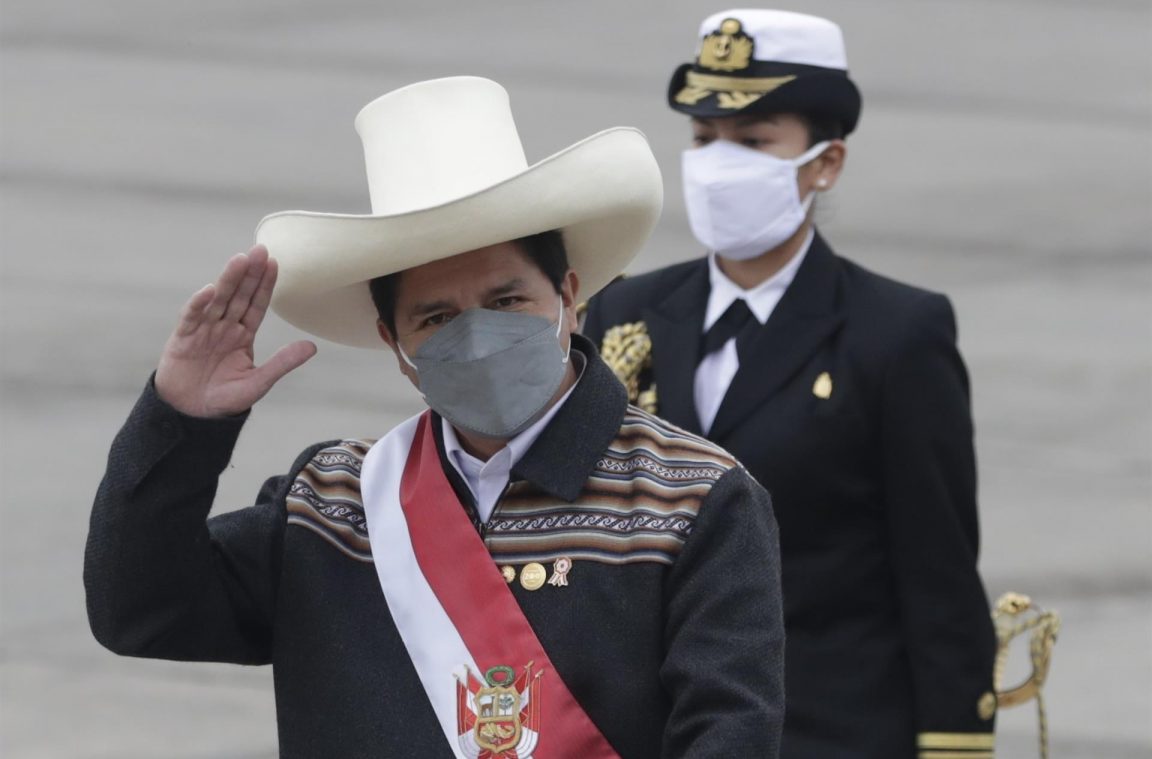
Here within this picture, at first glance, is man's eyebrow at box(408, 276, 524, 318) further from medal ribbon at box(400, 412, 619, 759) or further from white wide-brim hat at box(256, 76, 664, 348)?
medal ribbon at box(400, 412, 619, 759)

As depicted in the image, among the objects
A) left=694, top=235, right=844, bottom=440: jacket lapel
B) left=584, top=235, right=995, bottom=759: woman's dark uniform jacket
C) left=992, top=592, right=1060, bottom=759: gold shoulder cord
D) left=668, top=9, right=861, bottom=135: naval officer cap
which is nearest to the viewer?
left=584, top=235, right=995, bottom=759: woman's dark uniform jacket

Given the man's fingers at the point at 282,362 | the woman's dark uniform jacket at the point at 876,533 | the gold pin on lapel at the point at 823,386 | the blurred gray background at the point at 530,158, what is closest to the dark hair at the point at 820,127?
the blurred gray background at the point at 530,158

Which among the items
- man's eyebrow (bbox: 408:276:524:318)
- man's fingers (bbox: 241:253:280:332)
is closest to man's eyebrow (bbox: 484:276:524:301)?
man's eyebrow (bbox: 408:276:524:318)

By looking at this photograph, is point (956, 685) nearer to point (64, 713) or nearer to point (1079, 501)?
point (64, 713)

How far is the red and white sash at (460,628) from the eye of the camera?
265 cm

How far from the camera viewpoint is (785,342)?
A: 3.99 metres

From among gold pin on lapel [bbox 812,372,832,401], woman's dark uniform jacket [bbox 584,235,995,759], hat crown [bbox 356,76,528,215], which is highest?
hat crown [bbox 356,76,528,215]

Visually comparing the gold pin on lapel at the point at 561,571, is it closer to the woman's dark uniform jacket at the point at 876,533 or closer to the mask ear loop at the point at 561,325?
the mask ear loop at the point at 561,325

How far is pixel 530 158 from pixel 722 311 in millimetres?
5532

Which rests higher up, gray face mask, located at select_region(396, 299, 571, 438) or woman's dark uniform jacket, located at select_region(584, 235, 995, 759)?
gray face mask, located at select_region(396, 299, 571, 438)

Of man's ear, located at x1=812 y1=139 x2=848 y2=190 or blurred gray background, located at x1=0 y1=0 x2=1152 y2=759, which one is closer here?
man's ear, located at x1=812 y1=139 x2=848 y2=190

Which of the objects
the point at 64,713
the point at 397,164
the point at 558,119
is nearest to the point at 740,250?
the point at 397,164

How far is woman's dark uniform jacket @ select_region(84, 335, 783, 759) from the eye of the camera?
260 cm

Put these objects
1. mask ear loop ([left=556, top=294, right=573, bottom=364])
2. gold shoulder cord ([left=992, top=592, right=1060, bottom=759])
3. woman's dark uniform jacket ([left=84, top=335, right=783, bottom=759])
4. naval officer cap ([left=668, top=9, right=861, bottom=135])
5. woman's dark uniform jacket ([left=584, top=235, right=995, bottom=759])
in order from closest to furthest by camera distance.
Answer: woman's dark uniform jacket ([left=84, top=335, right=783, bottom=759])
mask ear loop ([left=556, top=294, right=573, bottom=364])
woman's dark uniform jacket ([left=584, top=235, right=995, bottom=759])
naval officer cap ([left=668, top=9, right=861, bottom=135])
gold shoulder cord ([left=992, top=592, right=1060, bottom=759])
